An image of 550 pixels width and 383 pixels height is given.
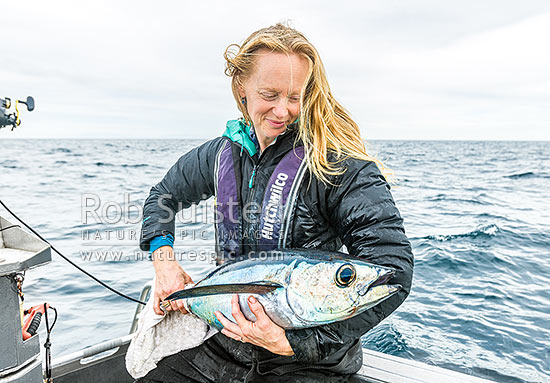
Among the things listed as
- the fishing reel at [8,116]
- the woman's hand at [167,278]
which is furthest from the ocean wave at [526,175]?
the fishing reel at [8,116]

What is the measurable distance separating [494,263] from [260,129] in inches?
279

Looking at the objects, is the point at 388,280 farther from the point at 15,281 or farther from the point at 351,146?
the point at 15,281

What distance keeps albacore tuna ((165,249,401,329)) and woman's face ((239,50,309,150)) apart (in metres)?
0.80

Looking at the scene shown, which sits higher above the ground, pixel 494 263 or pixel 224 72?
pixel 224 72

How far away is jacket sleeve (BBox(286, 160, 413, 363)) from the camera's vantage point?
202 cm

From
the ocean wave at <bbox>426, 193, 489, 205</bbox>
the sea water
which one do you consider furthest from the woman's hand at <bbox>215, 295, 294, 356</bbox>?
the ocean wave at <bbox>426, 193, 489, 205</bbox>

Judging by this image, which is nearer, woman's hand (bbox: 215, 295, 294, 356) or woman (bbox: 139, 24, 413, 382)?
woman's hand (bbox: 215, 295, 294, 356)

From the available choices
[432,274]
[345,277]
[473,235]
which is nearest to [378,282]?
[345,277]

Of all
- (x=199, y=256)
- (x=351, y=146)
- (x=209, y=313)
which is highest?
(x=351, y=146)

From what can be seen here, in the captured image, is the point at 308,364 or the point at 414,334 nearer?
the point at 308,364

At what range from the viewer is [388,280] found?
1.96 m

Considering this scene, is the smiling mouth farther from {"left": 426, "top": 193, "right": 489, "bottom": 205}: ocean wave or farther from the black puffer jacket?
{"left": 426, "top": 193, "right": 489, "bottom": 205}: ocean wave

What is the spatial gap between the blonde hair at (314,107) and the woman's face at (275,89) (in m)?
0.04

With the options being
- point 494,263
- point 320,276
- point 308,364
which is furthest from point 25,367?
point 494,263
